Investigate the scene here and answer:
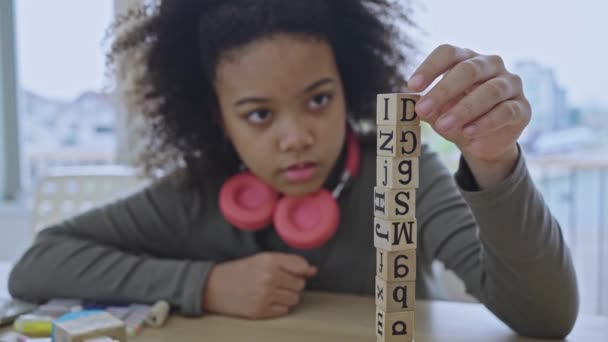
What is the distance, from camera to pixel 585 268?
2.64 metres

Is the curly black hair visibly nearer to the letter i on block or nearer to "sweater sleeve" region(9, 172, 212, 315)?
"sweater sleeve" region(9, 172, 212, 315)

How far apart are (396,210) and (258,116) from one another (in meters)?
0.47

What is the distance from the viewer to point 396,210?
0.59 metres

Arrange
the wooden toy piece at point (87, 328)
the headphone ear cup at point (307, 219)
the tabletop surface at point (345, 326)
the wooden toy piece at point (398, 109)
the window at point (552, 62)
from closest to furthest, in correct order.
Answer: the wooden toy piece at point (398, 109) < the wooden toy piece at point (87, 328) < the tabletop surface at point (345, 326) < the headphone ear cup at point (307, 219) < the window at point (552, 62)

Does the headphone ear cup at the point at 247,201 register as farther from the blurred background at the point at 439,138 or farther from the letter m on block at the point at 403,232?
the blurred background at the point at 439,138

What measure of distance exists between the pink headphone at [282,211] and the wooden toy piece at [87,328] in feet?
1.15

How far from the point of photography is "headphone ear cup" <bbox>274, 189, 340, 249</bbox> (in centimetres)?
→ 103

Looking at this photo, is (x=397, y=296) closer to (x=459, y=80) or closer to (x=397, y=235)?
(x=397, y=235)

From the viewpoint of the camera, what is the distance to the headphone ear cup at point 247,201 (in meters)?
1.07

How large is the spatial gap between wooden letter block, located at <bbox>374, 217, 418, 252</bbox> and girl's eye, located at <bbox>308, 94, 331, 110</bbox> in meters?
0.42

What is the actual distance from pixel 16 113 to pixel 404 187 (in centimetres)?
228

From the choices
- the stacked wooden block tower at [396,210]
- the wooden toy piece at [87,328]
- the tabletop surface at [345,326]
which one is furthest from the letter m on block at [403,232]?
the wooden toy piece at [87,328]

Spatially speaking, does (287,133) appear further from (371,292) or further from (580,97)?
(580,97)

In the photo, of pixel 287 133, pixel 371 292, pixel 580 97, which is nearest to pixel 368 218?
pixel 371 292
